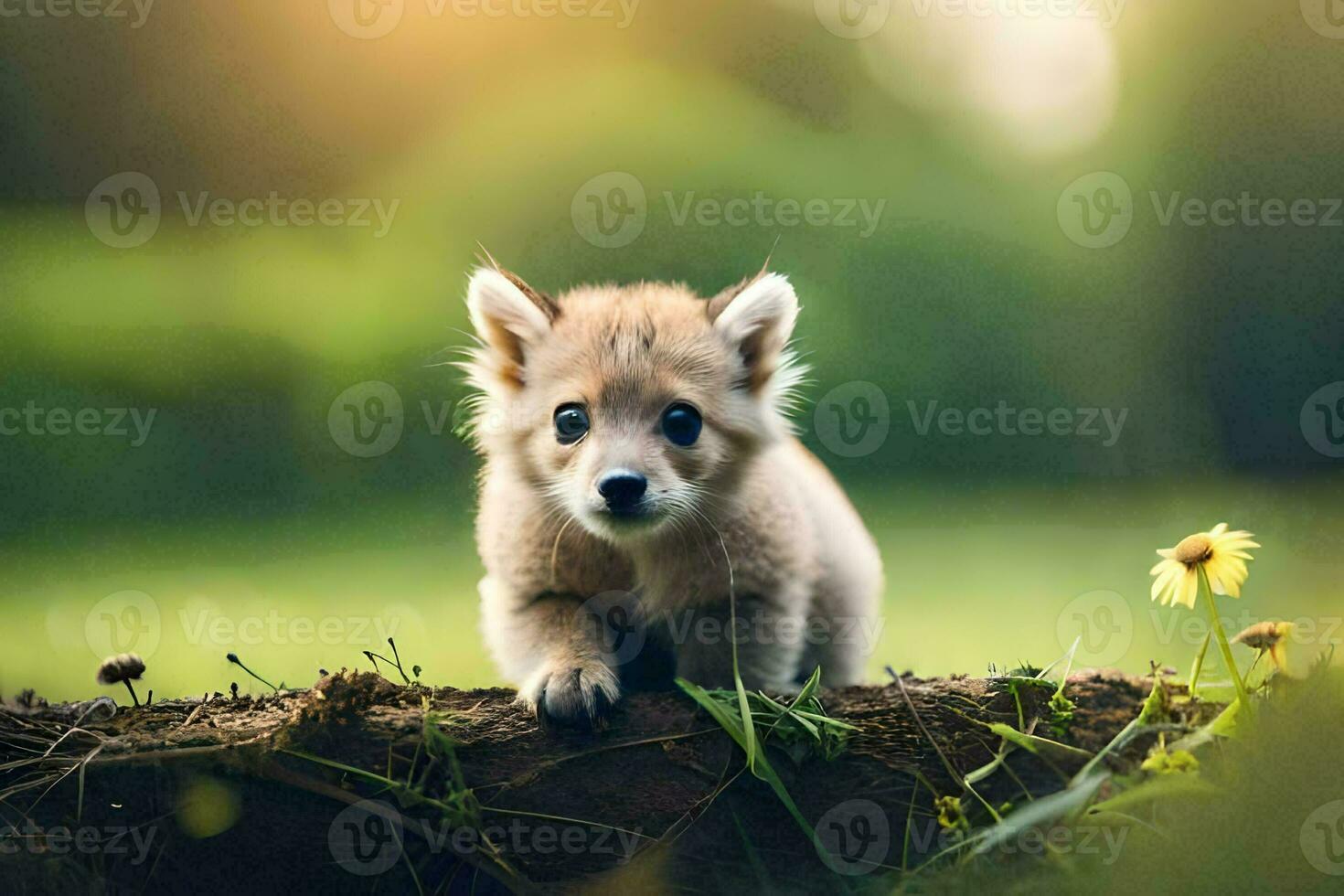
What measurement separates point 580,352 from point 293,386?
11.4 feet

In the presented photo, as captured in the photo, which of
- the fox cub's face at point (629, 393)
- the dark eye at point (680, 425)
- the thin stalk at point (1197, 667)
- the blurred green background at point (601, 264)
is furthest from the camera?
the blurred green background at point (601, 264)

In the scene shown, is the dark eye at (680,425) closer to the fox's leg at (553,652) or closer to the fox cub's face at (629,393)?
the fox cub's face at (629,393)

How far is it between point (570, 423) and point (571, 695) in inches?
30.8

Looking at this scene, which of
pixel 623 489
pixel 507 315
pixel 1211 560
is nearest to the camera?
pixel 1211 560

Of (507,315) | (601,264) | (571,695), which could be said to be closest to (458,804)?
(571,695)

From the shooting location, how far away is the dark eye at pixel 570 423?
2.65 m

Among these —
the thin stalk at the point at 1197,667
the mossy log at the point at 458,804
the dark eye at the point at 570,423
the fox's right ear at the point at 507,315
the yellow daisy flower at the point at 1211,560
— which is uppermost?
the fox's right ear at the point at 507,315

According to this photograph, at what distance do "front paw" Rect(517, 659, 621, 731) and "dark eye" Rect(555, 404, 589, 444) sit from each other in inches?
24.3

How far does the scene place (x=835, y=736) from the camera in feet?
6.47

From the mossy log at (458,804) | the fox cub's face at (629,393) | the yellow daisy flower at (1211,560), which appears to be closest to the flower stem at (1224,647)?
the yellow daisy flower at (1211,560)

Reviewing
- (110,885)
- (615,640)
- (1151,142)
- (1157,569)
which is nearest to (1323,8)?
(1151,142)

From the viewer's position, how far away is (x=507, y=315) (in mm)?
2820

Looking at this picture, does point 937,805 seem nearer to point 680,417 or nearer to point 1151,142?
point 680,417

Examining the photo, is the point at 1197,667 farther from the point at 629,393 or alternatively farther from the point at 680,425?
the point at 629,393
